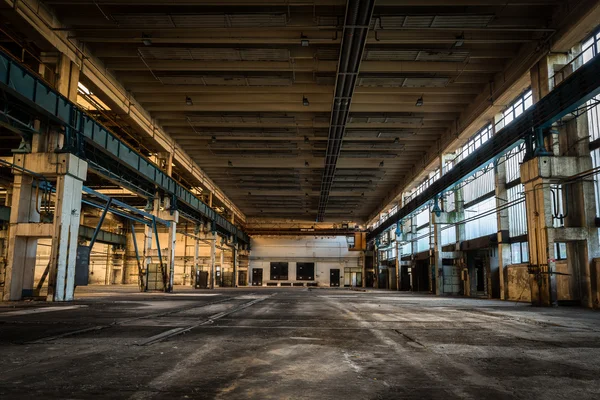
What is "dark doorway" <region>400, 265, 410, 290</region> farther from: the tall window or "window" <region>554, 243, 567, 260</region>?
"window" <region>554, 243, 567, 260</region>

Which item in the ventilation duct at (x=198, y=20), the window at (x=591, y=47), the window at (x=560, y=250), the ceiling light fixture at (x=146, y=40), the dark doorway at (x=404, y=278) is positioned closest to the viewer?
the ventilation duct at (x=198, y=20)

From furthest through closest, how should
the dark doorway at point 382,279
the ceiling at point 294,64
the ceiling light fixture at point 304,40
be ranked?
the dark doorway at point 382,279 → the ceiling light fixture at point 304,40 → the ceiling at point 294,64

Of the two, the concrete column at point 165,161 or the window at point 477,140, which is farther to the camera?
the concrete column at point 165,161

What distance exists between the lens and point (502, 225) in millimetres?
19438

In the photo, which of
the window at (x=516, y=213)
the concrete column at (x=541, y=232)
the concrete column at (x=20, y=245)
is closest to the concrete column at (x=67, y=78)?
the concrete column at (x=20, y=245)

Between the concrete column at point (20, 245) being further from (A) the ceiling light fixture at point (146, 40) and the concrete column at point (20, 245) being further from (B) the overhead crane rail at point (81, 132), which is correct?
(A) the ceiling light fixture at point (146, 40)

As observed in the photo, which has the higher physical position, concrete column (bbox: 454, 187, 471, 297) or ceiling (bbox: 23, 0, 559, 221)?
ceiling (bbox: 23, 0, 559, 221)

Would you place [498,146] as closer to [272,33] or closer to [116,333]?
[272,33]

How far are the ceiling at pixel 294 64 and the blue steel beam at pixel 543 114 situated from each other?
8.45ft

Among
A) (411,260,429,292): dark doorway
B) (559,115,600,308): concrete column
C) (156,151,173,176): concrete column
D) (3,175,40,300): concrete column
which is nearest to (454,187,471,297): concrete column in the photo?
(411,260,429,292): dark doorway

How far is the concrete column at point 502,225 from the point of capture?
63.2ft

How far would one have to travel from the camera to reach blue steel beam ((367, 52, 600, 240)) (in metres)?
11.1

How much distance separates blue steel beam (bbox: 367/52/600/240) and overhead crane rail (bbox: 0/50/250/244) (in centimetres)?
1500

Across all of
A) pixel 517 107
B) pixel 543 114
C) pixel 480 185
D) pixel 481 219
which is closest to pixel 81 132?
pixel 543 114
